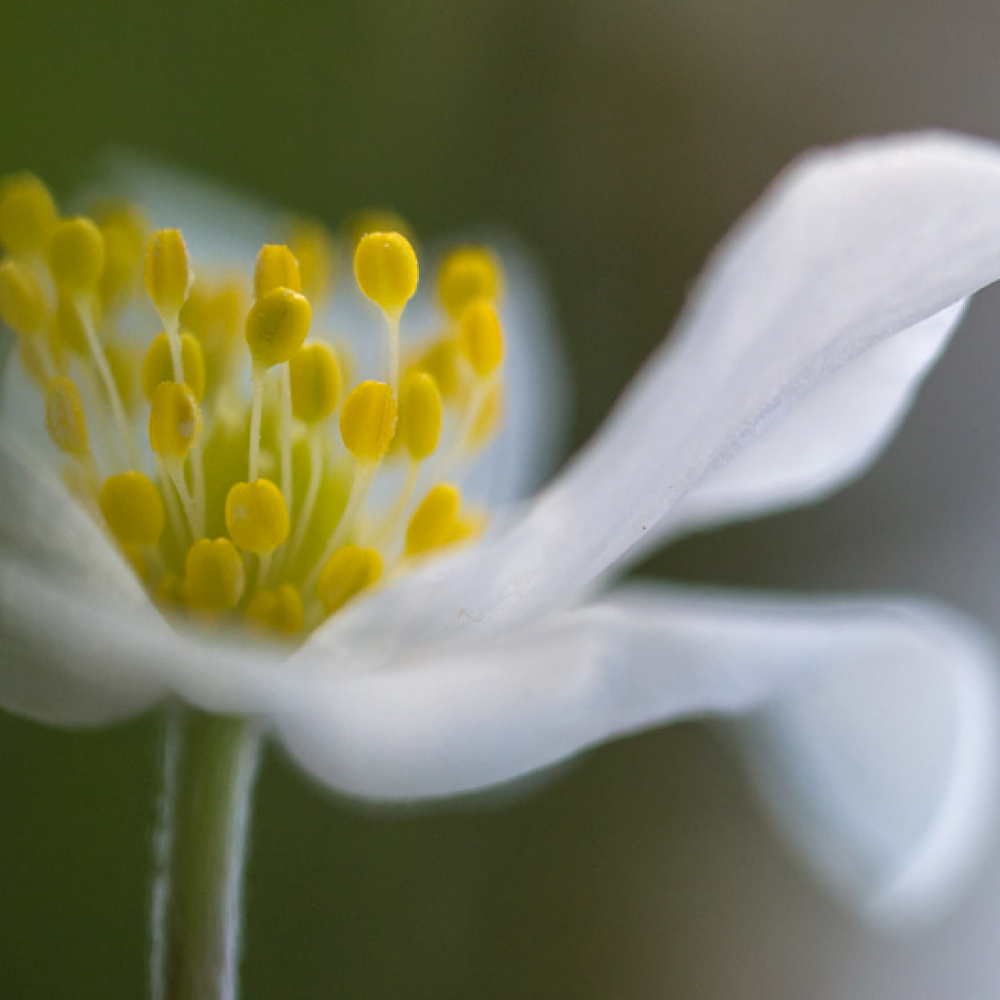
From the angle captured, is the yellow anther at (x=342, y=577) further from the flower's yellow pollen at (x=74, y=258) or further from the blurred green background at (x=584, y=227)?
the blurred green background at (x=584, y=227)

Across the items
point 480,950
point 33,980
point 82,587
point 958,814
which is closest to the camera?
point 82,587

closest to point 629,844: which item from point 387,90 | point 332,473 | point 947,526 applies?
point 947,526

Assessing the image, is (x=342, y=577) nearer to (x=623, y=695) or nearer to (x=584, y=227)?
(x=623, y=695)

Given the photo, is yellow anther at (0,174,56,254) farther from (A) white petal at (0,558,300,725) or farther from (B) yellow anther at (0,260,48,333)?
(A) white petal at (0,558,300,725)

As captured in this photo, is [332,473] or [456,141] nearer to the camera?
[332,473]

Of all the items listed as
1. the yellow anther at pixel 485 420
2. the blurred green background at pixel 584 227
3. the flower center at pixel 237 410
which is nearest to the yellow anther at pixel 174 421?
the flower center at pixel 237 410

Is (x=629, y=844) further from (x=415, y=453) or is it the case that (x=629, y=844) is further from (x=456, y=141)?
(x=415, y=453)
